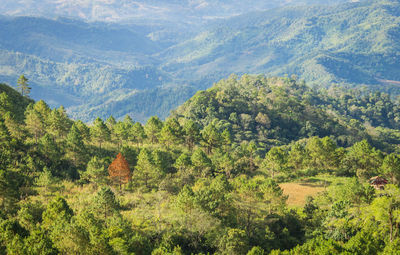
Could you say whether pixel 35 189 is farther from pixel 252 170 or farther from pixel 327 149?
pixel 327 149

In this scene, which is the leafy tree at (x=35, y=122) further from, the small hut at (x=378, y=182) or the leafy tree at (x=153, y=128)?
the small hut at (x=378, y=182)

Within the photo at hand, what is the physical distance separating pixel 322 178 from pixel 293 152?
28.3 feet

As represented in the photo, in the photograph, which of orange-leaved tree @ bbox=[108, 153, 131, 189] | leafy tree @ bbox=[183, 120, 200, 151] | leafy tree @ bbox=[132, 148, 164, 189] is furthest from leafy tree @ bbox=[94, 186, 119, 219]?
leafy tree @ bbox=[183, 120, 200, 151]

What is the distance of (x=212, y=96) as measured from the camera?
513 ft

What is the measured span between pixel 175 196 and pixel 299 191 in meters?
27.4

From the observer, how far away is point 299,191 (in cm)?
6581

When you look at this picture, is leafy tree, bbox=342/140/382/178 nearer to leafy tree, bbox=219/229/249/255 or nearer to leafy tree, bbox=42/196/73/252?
leafy tree, bbox=219/229/249/255

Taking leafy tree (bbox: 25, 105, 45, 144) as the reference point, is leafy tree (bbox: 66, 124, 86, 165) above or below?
below

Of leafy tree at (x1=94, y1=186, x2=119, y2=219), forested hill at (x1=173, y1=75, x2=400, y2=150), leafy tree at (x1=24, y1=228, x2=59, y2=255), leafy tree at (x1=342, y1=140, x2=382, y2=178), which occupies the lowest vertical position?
forested hill at (x1=173, y1=75, x2=400, y2=150)

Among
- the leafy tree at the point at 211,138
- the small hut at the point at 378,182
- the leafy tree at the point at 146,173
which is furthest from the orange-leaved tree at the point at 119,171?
the small hut at the point at 378,182

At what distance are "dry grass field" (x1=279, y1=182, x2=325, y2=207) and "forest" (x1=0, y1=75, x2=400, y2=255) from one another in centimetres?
115

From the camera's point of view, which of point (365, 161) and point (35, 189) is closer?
point (35, 189)

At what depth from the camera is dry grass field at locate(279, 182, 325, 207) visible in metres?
60.8

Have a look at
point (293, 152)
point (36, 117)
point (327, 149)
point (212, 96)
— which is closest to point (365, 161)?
point (327, 149)
